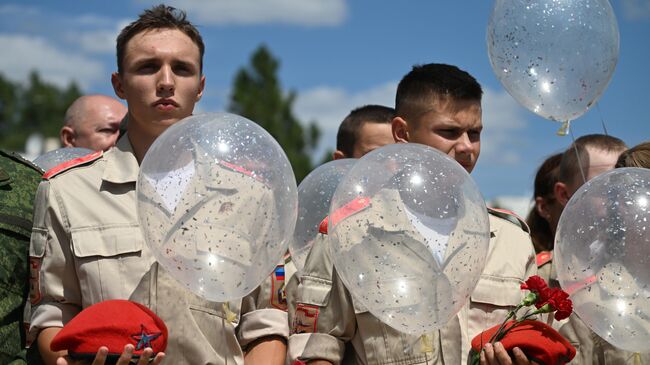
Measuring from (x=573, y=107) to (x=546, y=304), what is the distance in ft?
3.36

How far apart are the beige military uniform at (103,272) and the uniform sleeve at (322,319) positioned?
27 cm

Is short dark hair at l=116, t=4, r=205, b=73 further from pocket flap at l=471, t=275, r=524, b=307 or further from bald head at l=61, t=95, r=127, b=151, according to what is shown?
bald head at l=61, t=95, r=127, b=151

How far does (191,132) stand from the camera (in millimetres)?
3137

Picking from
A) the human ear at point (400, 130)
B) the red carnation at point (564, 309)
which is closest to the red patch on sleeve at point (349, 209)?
the red carnation at point (564, 309)

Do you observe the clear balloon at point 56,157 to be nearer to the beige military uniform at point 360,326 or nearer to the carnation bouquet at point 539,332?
the beige military uniform at point 360,326

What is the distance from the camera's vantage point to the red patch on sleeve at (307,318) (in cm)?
365

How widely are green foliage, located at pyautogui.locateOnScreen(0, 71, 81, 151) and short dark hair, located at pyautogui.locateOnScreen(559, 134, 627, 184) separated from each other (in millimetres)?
62234

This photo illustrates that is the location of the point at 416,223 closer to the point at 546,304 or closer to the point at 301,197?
the point at 546,304

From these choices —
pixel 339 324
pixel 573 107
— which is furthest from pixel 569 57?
pixel 339 324

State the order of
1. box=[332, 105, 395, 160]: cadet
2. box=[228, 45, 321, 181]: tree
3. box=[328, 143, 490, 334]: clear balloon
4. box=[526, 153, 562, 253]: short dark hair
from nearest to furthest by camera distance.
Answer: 1. box=[328, 143, 490, 334]: clear balloon
2. box=[332, 105, 395, 160]: cadet
3. box=[526, 153, 562, 253]: short dark hair
4. box=[228, 45, 321, 181]: tree

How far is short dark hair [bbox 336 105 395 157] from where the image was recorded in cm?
558

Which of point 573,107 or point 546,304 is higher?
point 573,107

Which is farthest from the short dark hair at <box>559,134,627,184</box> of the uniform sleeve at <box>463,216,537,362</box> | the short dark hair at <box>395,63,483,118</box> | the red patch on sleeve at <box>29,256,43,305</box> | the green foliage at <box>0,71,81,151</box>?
the green foliage at <box>0,71,81,151</box>

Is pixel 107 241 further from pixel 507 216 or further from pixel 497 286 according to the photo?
pixel 507 216
